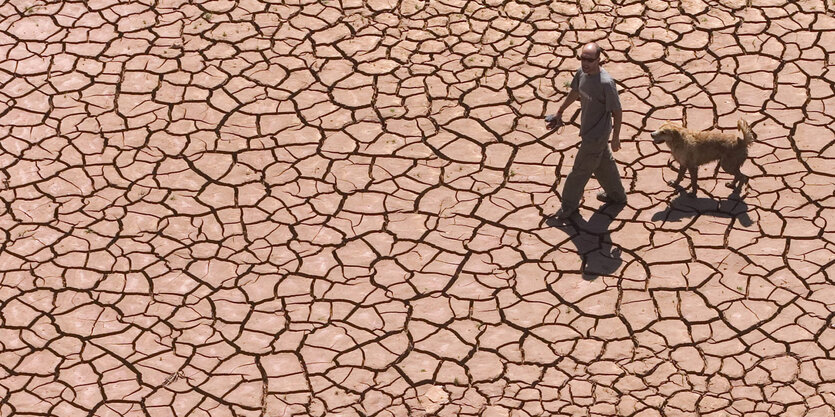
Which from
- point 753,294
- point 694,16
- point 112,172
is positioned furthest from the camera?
point 694,16

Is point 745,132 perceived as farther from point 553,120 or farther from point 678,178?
point 553,120

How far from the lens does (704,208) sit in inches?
400

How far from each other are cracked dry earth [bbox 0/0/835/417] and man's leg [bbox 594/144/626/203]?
6.6 inches

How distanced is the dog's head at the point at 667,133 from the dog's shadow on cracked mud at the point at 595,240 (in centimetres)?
57

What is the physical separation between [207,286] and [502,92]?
3.22 m

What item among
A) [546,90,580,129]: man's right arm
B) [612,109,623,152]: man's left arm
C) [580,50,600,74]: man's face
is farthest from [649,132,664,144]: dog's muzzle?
[580,50,600,74]: man's face

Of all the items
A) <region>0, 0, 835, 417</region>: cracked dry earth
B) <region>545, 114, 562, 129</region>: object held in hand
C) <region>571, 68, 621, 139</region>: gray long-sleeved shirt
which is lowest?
<region>0, 0, 835, 417</region>: cracked dry earth

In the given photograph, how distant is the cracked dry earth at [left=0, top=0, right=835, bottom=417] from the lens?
29.3ft

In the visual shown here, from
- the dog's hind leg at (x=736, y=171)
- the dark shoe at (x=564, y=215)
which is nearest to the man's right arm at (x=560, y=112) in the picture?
the dark shoe at (x=564, y=215)

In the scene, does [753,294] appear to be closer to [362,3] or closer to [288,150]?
[288,150]

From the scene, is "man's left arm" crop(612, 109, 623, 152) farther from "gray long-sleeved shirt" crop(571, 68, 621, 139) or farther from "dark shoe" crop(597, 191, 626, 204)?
"dark shoe" crop(597, 191, 626, 204)

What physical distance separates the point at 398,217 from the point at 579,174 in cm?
140

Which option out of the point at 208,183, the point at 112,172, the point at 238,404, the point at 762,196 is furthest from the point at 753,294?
the point at 112,172

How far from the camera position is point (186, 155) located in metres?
11.0
